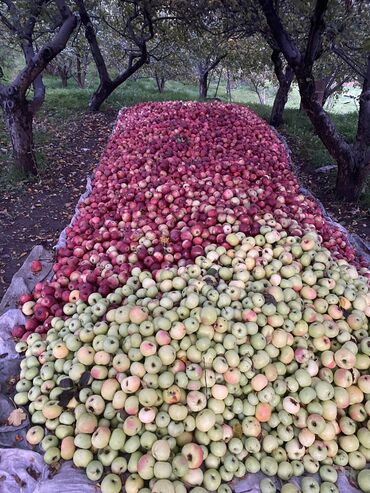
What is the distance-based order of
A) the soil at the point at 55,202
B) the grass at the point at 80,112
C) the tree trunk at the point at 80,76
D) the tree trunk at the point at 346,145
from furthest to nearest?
the tree trunk at the point at 80,76 → the grass at the point at 80,112 → the tree trunk at the point at 346,145 → the soil at the point at 55,202

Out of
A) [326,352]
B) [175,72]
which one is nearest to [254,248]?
[326,352]

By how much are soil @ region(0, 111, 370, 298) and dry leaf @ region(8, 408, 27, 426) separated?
2.43 metres

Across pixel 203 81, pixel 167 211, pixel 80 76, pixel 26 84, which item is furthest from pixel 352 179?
pixel 80 76

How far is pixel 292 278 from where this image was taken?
300cm

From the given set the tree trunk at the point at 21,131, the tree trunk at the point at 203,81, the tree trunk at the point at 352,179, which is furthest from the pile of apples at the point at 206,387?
the tree trunk at the point at 203,81

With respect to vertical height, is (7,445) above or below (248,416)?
below

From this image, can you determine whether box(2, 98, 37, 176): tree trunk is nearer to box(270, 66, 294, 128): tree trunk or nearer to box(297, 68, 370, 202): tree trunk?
box(297, 68, 370, 202): tree trunk

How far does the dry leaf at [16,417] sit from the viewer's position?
240 cm

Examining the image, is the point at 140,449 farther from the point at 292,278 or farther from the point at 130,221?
the point at 130,221

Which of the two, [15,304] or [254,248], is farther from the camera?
[15,304]

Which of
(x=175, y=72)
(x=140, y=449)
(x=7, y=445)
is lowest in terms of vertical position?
(x=7, y=445)

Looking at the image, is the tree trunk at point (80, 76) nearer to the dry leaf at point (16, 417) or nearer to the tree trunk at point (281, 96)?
the tree trunk at point (281, 96)

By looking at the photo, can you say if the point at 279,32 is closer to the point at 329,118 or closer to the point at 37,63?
the point at 329,118

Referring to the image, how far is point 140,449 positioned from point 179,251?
1836 millimetres
